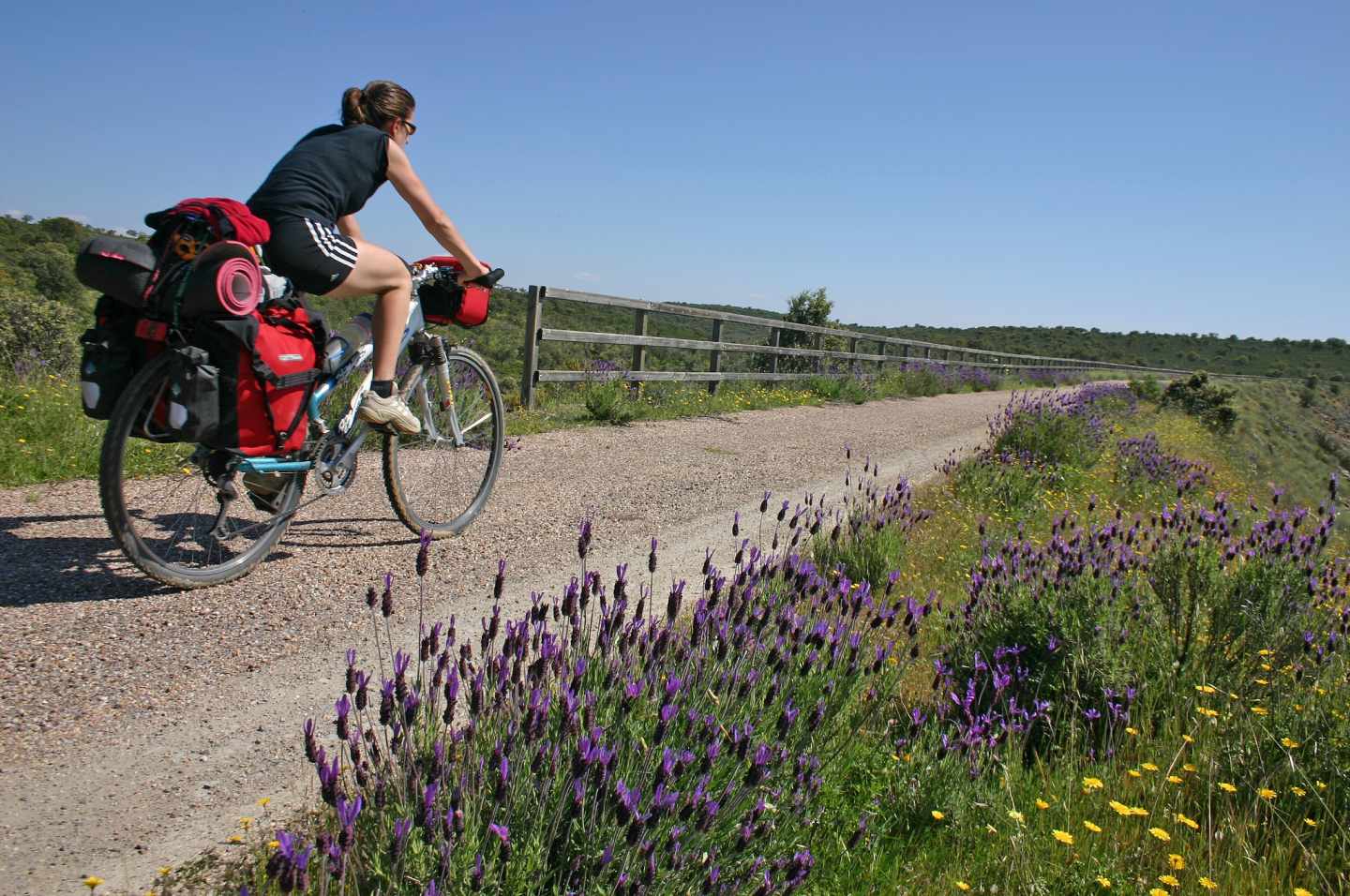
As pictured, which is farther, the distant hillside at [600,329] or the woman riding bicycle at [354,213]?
the distant hillside at [600,329]

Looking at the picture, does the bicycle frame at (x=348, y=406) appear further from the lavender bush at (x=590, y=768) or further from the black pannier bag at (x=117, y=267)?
the lavender bush at (x=590, y=768)

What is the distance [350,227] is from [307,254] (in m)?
0.82

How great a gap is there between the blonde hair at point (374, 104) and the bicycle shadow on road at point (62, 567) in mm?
2115

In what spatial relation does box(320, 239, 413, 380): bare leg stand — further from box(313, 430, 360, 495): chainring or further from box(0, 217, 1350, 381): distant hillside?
box(0, 217, 1350, 381): distant hillside

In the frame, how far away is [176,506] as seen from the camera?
3.69m

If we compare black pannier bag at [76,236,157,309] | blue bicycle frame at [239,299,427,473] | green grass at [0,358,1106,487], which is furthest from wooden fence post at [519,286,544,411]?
black pannier bag at [76,236,157,309]

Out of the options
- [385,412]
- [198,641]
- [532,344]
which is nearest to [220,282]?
[385,412]

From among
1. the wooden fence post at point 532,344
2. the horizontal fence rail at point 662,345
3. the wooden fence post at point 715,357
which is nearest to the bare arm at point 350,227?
the horizontal fence rail at point 662,345

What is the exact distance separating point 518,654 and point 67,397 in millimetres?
5922

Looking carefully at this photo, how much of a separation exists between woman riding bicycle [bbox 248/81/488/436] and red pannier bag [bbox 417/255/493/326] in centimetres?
19

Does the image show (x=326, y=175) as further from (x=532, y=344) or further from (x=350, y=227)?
(x=532, y=344)

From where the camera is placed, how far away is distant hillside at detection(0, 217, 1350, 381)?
13.3 m

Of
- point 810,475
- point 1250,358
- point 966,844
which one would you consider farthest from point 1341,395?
point 966,844

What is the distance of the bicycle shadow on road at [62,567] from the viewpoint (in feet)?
10.5
